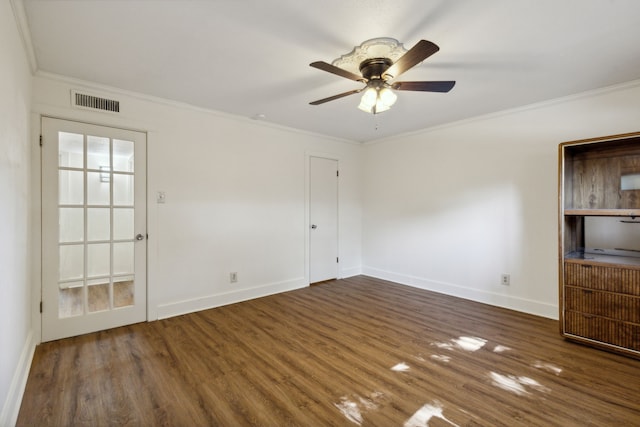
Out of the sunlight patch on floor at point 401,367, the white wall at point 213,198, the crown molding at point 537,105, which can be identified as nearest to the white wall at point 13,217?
the white wall at point 213,198

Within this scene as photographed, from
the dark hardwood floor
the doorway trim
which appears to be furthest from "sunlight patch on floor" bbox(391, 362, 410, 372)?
the doorway trim

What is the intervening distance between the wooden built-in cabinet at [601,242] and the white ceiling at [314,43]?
712 mm

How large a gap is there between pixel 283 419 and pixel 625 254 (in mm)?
3405

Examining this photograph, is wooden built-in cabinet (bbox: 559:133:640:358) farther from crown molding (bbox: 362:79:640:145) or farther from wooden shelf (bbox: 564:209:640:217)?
crown molding (bbox: 362:79:640:145)

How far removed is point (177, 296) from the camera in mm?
3477

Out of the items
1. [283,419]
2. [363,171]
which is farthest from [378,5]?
[363,171]

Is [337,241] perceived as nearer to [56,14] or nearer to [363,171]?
[363,171]

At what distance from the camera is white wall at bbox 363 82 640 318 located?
329 cm

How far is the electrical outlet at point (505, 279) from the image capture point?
12.1 ft

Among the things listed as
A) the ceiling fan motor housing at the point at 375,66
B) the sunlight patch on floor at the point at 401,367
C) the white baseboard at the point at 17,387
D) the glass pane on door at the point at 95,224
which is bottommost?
the sunlight patch on floor at the point at 401,367

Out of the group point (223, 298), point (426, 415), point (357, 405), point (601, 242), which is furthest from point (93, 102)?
point (601, 242)

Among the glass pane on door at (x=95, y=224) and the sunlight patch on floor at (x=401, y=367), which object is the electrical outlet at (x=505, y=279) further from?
the glass pane on door at (x=95, y=224)

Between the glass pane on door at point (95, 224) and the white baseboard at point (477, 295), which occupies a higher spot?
the glass pane on door at point (95, 224)

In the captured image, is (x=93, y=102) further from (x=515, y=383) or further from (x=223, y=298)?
(x=515, y=383)
